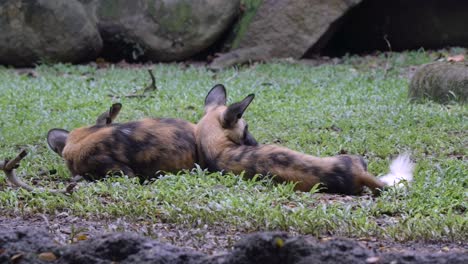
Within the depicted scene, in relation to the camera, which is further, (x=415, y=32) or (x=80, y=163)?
(x=415, y=32)

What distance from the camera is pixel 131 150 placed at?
5359 millimetres

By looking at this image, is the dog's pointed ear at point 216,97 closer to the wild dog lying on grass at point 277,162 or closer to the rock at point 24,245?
the wild dog lying on grass at point 277,162

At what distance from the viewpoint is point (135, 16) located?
38.2ft

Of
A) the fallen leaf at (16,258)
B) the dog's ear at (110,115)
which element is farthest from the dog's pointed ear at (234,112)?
the fallen leaf at (16,258)

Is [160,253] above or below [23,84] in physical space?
above

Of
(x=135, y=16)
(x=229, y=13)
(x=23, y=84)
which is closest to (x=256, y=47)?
(x=229, y=13)

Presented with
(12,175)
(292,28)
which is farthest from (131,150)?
(292,28)

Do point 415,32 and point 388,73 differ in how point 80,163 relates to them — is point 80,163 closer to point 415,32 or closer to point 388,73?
point 388,73

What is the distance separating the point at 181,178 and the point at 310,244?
225cm

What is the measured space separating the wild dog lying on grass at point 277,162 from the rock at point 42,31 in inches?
236

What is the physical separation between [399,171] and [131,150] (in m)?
1.71

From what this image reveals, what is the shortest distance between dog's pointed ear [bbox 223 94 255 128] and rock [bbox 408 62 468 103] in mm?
3170

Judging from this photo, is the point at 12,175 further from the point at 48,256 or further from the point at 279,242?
the point at 279,242

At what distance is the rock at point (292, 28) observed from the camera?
38.3 feet
